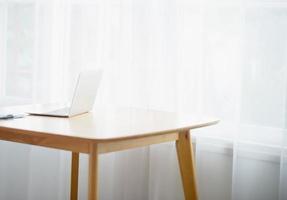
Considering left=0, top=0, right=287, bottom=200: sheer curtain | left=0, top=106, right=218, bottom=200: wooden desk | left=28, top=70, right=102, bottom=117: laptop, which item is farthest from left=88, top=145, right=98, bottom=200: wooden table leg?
left=0, top=0, right=287, bottom=200: sheer curtain

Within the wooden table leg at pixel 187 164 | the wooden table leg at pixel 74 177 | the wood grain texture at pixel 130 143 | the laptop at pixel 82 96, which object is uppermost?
the laptop at pixel 82 96

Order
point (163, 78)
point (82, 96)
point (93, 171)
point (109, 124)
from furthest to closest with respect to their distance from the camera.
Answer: point (163, 78) < point (82, 96) < point (109, 124) < point (93, 171)

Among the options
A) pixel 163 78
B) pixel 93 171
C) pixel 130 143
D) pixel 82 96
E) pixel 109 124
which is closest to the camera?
pixel 93 171

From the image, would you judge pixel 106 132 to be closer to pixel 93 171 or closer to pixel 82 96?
pixel 93 171

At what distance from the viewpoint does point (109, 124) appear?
1575mm

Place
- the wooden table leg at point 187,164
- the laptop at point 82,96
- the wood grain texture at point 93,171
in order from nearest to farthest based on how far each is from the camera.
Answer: the wood grain texture at point 93,171
the laptop at point 82,96
the wooden table leg at point 187,164

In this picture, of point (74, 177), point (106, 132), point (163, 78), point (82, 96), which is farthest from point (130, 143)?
point (74, 177)

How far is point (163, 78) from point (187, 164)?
0.40 metres

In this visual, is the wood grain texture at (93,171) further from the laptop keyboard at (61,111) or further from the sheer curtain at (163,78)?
the sheer curtain at (163,78)

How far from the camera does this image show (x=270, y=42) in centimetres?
178

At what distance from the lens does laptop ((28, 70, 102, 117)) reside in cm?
166

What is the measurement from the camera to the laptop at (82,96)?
5.46 ft

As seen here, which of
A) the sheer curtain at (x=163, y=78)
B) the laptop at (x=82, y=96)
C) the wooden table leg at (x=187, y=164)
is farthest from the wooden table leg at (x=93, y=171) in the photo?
the sheer curtain at (x=163, y=78)

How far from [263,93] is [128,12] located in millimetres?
664
